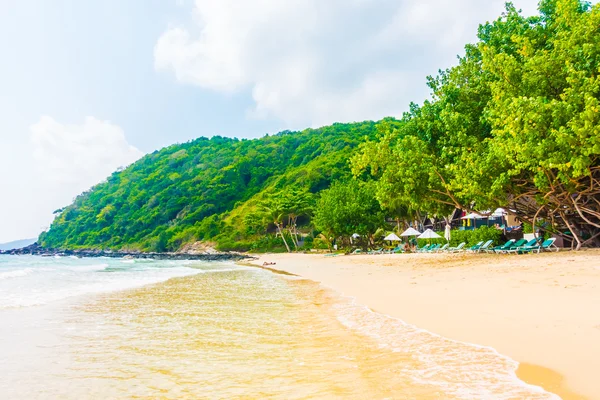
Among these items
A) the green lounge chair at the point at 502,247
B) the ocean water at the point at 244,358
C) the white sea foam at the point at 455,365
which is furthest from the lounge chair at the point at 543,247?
the white sea foam at the point at 455,365

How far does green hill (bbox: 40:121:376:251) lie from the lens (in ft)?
286

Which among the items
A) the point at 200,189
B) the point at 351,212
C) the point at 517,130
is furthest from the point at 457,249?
the point at 200,189

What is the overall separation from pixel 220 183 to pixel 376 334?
100283 millimetres

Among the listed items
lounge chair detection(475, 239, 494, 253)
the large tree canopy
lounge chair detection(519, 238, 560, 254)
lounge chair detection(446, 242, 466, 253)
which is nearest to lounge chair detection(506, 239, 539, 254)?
lounge chair detection(519, 238, 560, 254)

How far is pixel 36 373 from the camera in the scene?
5.37 metres

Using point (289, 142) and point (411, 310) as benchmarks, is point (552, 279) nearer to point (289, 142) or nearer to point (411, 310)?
point (411, 310)

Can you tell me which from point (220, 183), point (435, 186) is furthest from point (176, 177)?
point (435, 186)

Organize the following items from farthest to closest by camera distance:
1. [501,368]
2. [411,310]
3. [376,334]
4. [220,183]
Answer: [220,183]
[411,310]
[376,334]
[501,368]

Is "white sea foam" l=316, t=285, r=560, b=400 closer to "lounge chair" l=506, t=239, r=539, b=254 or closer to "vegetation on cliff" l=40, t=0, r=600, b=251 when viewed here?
"vegetation on cliff" l=40, t=0, r=600, b=251

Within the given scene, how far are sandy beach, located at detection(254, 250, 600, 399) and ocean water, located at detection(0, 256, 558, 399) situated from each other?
1.01 ft

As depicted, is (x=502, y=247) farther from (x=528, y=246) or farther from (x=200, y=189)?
(x=200, y=189)

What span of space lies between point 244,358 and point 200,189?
103306mm

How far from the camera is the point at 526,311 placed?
6.99m

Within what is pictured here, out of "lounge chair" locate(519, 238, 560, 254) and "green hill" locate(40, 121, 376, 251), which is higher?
"green hill" locate(40, 121, 376, 251)
